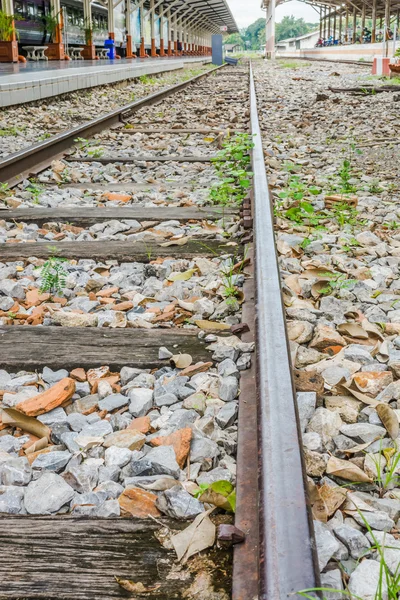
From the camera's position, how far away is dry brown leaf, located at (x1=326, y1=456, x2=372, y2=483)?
1.35 metres

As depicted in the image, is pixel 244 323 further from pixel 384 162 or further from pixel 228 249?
pixel 384 162

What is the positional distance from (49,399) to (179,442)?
0.40m

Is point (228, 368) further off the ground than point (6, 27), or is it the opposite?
point (6, 27)

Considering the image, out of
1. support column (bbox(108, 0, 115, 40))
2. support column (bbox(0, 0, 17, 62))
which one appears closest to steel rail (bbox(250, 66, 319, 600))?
support column (bbox(0, 0, 17, 62))

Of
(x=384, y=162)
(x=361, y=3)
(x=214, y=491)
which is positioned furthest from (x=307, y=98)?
(x=361, y=3)

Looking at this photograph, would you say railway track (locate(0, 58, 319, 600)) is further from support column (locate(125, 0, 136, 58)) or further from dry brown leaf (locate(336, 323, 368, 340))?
support column (locate(125, 0, 136, 58))

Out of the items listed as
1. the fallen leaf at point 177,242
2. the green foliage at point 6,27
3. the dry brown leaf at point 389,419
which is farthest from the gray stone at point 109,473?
the green foliage at point 6,27

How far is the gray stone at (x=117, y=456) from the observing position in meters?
1.41

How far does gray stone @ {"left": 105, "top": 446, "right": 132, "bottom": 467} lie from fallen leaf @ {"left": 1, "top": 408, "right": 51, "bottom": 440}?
0.19 metres

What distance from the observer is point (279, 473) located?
1107 mm

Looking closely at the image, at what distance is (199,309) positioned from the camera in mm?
2229

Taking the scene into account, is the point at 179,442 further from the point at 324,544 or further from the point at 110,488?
the point at 324,544

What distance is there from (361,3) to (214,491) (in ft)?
189

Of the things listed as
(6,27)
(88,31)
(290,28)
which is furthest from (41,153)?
(290,28)
